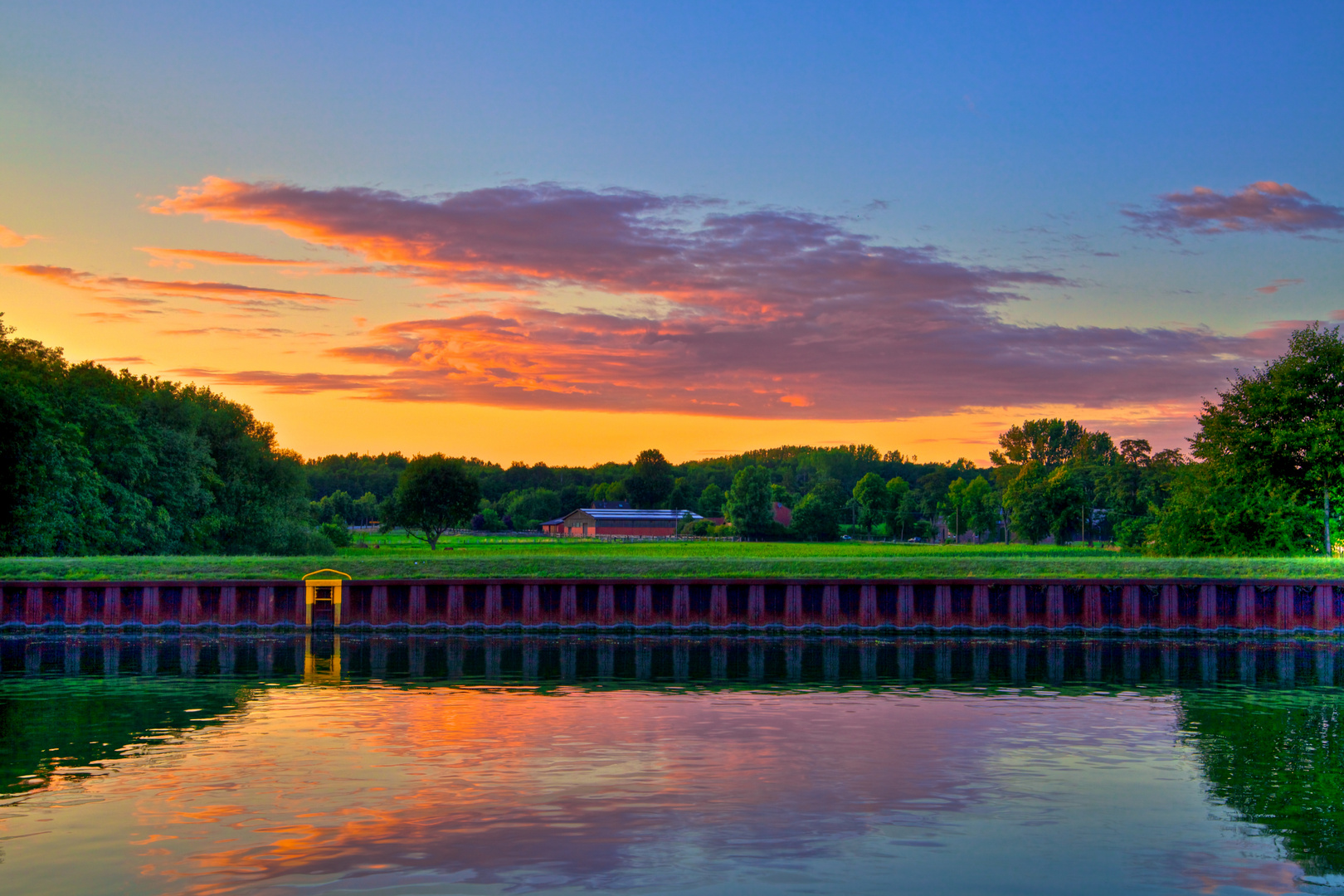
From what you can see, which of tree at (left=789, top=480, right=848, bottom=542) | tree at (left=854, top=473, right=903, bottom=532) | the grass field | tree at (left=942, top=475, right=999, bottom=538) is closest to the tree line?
the grass field

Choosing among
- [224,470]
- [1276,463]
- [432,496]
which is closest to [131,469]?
[224,470]

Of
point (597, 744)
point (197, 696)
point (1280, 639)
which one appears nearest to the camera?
point (597, 744)

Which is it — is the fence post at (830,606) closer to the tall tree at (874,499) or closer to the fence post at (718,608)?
the fence post at (718,608)

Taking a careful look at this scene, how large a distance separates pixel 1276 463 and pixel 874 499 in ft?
419

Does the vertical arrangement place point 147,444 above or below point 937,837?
above

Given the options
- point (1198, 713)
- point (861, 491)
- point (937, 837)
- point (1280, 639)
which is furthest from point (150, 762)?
point (861, 491)

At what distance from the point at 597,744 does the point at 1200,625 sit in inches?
1094

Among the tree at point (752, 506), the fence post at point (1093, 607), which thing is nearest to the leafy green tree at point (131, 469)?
the fence post at point (1093, 607)

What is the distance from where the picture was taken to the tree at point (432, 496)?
111125mm

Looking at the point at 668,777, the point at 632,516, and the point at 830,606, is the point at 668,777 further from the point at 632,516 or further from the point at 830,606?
the point at 632,516

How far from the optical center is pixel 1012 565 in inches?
1700

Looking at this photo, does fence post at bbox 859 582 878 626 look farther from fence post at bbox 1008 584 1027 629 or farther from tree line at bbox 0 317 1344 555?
tree line at bbox 0 317 1344 555

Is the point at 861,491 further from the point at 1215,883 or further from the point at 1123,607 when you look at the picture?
the point at 1215,883

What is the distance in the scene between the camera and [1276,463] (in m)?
52.1
